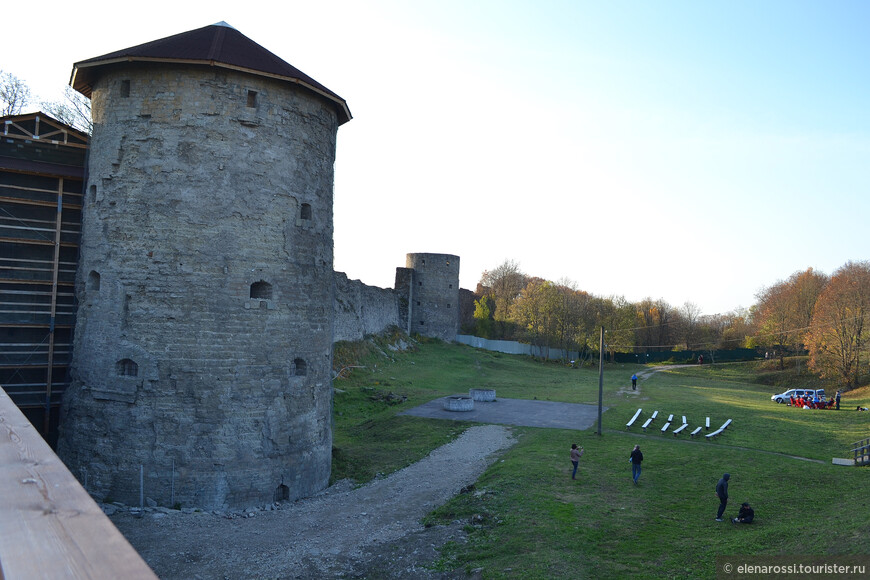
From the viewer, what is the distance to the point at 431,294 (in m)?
55.8

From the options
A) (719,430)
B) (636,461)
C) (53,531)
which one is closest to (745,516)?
(636,461)

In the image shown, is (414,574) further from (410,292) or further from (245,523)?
(410,292)

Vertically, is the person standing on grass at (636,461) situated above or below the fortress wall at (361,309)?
below

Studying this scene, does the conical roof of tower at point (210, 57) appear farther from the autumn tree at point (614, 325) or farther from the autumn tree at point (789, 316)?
the autumn tree at point (789, 316)

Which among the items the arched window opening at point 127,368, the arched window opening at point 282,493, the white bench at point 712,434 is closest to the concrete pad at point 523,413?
the white bench at point 712,434

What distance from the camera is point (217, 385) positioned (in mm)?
14836

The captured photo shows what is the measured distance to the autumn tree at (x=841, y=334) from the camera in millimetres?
40000

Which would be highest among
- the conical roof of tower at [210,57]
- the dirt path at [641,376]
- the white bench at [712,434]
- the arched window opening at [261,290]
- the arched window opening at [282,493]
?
the conical roof of tower at [210,57]

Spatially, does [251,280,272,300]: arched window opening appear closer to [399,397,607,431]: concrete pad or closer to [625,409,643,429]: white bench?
[399,397,607,431]: concrete pad

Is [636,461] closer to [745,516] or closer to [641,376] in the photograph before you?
[745,516]

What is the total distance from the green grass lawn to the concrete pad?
3.22 feet

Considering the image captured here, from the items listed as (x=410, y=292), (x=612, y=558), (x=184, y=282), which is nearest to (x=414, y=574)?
(x=612, y=558)

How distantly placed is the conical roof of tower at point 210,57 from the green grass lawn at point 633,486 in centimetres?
1202

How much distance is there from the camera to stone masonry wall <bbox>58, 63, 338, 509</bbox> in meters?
14.7
